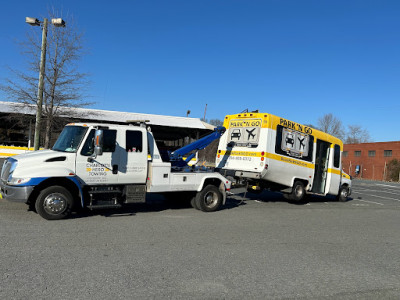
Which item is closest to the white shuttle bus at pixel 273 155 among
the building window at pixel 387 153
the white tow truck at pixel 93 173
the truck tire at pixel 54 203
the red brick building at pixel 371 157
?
the white tow truck at pixel 93 173

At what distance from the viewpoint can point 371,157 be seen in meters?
60.2

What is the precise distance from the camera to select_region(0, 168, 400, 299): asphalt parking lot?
4.30m

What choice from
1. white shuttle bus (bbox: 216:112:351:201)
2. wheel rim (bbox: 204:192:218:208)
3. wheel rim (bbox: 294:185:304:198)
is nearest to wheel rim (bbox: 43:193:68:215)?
wheel rim (bbox: 204:192:218:208)

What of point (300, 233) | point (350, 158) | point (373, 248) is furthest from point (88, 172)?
point (350, 158)

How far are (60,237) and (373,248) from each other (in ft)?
19.9

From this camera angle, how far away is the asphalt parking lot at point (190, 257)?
4297mm

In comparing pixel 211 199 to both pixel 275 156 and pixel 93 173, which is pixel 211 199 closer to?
pixel 275 156

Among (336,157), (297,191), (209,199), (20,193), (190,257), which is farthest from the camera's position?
(336,157)

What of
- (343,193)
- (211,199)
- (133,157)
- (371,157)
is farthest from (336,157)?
(371,157)

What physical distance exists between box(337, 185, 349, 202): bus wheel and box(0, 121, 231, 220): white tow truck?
7.86 metres

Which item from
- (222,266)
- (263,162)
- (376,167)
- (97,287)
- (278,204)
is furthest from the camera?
(376,167)

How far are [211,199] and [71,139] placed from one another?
13.9 ft

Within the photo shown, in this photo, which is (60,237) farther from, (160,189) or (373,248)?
(373,248)

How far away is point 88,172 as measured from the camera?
8.10 m
